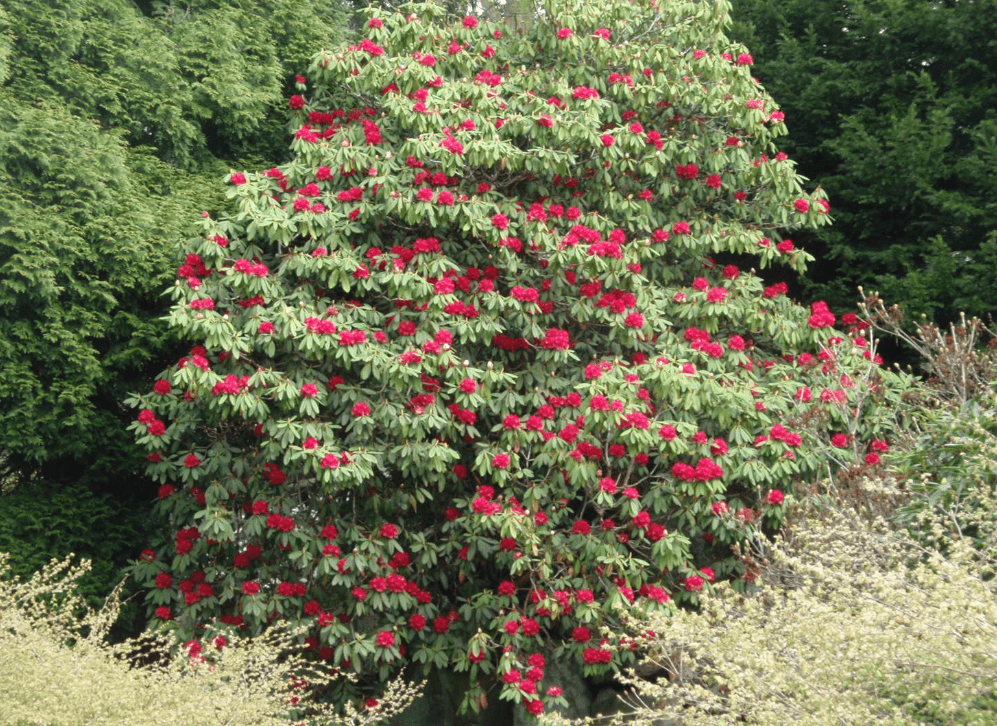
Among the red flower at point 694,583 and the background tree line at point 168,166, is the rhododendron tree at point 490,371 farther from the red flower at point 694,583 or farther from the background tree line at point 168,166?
the background tree line at point 168,166

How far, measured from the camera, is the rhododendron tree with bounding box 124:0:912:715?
20.6 feet

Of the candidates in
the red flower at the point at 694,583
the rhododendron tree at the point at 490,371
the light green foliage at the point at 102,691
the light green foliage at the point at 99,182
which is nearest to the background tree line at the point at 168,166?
the light green foliage at the point at 99,182

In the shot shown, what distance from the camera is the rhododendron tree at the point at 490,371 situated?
20.6ft

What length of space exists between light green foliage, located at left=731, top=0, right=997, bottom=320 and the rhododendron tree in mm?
1519

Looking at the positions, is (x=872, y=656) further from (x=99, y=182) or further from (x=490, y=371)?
(x=99, y=182)

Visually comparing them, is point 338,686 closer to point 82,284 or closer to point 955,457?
point 82,284

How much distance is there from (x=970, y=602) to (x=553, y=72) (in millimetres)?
5283

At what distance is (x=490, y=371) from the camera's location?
649cm

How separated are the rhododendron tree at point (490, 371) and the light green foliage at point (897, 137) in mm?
1519

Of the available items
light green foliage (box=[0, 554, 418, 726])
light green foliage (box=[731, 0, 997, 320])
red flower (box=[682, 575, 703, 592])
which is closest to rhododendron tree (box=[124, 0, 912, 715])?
red flower (box=[682, 575, 703, 592])

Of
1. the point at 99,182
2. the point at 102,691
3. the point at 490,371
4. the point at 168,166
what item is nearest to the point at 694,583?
the point at 490,371

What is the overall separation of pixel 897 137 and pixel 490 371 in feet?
14.8

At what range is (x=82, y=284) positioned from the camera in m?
6.99

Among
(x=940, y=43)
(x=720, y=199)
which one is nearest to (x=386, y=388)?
(x=720, y=199)
